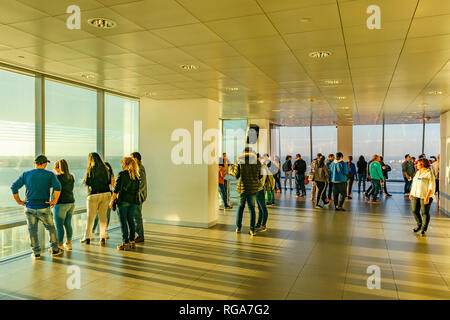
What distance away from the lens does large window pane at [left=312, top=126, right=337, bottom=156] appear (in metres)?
19.1

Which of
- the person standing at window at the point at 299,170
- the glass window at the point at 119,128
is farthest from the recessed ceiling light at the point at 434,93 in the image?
the glass window at the point at 119,128

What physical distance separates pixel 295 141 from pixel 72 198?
14.9 meters

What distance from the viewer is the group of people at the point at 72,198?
561 cm

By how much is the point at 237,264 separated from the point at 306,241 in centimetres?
198

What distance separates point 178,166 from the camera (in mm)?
8578

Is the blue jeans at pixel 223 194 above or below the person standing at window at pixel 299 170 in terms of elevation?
below

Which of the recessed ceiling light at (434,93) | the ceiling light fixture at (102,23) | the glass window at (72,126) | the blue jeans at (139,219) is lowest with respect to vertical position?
the blue jeans at (139,219)

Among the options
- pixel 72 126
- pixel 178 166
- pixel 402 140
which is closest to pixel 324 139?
pixel 402 140

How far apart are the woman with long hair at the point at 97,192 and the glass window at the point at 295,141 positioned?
529 inches

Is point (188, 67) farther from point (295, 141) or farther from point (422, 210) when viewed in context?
point (295, 141)

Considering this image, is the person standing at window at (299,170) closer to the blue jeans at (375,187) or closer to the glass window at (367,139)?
the blue jeans at (375,187)

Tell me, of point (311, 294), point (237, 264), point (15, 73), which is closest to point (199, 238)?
point (237, 264)

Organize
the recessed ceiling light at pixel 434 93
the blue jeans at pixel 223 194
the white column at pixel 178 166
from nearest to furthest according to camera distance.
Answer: the recessed ceiling light at pixel 434 93 → the white column at pixel 178 166 → the blue jeans at pixel 223 194

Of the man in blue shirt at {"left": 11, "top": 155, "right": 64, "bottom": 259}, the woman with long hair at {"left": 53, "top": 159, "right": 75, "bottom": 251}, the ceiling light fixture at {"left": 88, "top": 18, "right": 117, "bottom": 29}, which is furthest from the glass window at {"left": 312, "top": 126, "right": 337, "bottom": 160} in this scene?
the ceiling light fixture at {"left": 88, "top": 18, "right": 117, "bottom": 29}
